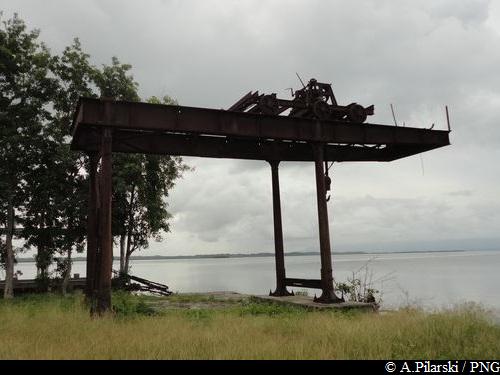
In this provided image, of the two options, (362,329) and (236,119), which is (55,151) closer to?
(236,119)

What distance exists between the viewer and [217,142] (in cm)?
1670

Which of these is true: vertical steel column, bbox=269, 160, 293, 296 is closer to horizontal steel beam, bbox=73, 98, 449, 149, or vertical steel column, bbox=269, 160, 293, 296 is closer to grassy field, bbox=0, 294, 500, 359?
horizontal steel beam, bbox=73, 98, 449, 149

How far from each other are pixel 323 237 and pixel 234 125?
474 centimetres

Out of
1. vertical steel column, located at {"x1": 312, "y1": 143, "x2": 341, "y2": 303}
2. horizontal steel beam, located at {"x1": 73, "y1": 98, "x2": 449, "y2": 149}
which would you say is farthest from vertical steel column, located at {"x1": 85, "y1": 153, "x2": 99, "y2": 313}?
vertical steel column, located at {"x1": 312, "y1": 143, "x2": 341, "y2": 303}

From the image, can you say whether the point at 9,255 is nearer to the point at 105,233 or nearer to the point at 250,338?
the point at 105,233

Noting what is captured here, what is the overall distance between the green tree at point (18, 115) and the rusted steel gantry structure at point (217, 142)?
935 cm

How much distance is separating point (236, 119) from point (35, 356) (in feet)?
31.2

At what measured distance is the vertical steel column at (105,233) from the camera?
12.3 metres

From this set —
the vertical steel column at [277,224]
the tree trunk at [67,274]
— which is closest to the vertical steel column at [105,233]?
the vertical steel column at [277,224]

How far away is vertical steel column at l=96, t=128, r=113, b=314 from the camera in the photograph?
12.3m

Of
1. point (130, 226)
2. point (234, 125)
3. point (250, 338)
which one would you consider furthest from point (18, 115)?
point (250, 338)

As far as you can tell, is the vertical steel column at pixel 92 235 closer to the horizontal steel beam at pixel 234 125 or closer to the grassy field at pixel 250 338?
the horizontal steel beam at pixel 234 125

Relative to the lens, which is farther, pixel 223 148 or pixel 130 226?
pixel 130 226
